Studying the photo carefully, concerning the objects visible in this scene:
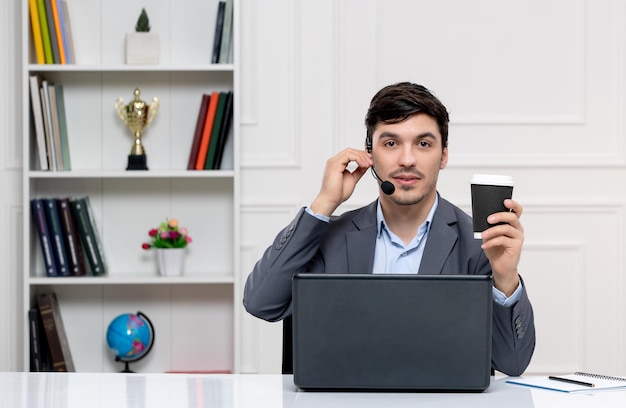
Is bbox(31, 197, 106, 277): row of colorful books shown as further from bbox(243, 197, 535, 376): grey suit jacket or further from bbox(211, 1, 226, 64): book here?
bbox(243, 197, 535, 376): grey suit jacket

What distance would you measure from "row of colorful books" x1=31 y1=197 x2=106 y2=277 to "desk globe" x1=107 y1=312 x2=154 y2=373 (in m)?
0.23

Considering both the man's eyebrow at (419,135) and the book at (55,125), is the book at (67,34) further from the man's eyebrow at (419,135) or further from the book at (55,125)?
the man's eyebrow at (419,135)

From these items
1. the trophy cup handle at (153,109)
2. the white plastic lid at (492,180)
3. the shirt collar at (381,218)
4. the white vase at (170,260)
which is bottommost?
the white vase at (170,260)

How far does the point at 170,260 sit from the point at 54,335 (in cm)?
56

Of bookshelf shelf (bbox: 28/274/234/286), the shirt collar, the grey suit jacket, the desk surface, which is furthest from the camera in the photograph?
bookshelf shelf (bbox: 28/274/234/286)

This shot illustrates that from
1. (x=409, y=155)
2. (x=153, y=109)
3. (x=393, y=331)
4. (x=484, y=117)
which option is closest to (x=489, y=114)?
(x=484, y=117)

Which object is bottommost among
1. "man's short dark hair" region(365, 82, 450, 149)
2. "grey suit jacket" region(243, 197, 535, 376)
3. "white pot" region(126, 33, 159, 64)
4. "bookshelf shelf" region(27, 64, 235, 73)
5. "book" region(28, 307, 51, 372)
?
"book" region(28, 307, 51, 372)

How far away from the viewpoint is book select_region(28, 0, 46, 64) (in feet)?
11.4

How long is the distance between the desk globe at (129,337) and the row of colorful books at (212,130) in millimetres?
682

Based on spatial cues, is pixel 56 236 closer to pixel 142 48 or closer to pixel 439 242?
pixel 142 48

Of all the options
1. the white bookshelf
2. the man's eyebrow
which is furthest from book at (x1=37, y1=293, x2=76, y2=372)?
the man's eyebrow

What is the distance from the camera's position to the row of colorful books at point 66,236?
11.5ft

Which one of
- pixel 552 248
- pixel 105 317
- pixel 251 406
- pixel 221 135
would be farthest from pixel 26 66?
pixel 251 406

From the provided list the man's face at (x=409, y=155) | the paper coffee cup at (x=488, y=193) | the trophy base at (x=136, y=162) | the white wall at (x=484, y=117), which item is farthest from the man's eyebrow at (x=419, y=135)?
the trophy base at (x=136, y=162)
